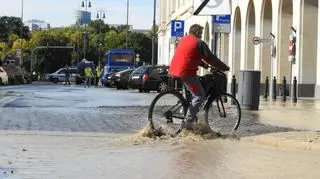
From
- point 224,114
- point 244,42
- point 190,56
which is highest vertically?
point 244,42

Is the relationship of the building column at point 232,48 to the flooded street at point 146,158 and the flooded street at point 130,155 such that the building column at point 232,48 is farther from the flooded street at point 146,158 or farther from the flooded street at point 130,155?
the flooded street at point 146,158

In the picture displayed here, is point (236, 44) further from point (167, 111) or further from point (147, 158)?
point (147, 158)

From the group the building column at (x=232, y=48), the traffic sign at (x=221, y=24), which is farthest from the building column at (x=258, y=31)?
the traffic sign at (x=221, y=24)

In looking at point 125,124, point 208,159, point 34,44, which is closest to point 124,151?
point 208,159

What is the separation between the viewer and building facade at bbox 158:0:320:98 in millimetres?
30672

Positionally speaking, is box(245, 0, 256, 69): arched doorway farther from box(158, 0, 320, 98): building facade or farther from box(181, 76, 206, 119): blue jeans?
box(181, 76, 206, 119): blue jeans

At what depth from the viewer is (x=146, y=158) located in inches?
357

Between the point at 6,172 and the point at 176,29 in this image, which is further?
the point at 176,29

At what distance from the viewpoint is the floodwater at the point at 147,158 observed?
25.8ft

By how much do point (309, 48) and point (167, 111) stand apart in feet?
67.0

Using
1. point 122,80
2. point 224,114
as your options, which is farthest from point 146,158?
point 122,80

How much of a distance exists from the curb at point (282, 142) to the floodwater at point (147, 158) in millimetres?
194

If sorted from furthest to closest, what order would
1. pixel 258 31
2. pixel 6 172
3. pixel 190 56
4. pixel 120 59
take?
pixel 120 59 < pixel 258 31 < pixel 190 56 < pixel 6 172

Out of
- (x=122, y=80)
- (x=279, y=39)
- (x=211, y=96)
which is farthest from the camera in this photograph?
(x=122, y=80)
